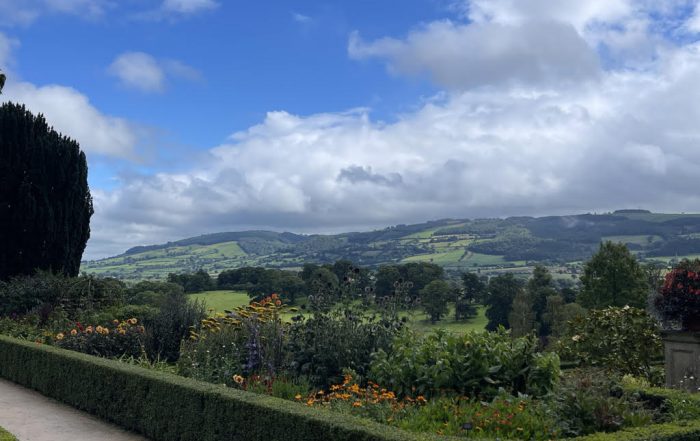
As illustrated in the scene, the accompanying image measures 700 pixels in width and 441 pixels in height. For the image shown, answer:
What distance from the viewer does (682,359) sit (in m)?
9.62

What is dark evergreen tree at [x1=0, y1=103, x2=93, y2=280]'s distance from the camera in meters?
23.5

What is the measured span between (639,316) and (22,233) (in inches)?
797

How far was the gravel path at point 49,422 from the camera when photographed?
8891 millimetres

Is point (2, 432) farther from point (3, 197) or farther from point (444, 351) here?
point (3, 197)

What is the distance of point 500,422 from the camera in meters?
6.25

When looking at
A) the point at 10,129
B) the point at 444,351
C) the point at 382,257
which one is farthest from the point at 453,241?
the point at 444,351

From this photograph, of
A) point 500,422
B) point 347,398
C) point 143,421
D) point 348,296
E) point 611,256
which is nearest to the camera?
point 500,422

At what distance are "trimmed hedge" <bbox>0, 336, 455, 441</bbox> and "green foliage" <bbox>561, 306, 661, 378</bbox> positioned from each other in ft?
25.4

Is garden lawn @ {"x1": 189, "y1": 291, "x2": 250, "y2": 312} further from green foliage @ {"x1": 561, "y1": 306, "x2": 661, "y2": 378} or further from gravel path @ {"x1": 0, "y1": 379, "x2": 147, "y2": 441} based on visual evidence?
green foliage @ {"x1": 561, "y1": 306, "x2": 661, "y2": 378}

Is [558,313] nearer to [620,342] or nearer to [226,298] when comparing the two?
[226,298]

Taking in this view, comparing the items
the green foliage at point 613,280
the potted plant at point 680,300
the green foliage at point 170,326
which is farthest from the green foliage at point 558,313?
the potted plant at point 680,300

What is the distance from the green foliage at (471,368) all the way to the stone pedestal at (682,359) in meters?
2.43

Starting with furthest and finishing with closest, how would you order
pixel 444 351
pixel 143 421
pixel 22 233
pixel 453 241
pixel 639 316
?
pixel 453 241 → pixel 22 233 → pixel 639 316 → pixel 143 421 → pixel 444 351

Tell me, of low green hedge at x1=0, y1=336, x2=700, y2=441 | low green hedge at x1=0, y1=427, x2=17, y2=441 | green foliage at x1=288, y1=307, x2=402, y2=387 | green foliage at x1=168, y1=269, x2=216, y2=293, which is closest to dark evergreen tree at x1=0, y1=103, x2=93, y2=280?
low green hedge at x1=0, y1=336, x2=700, y2=441
